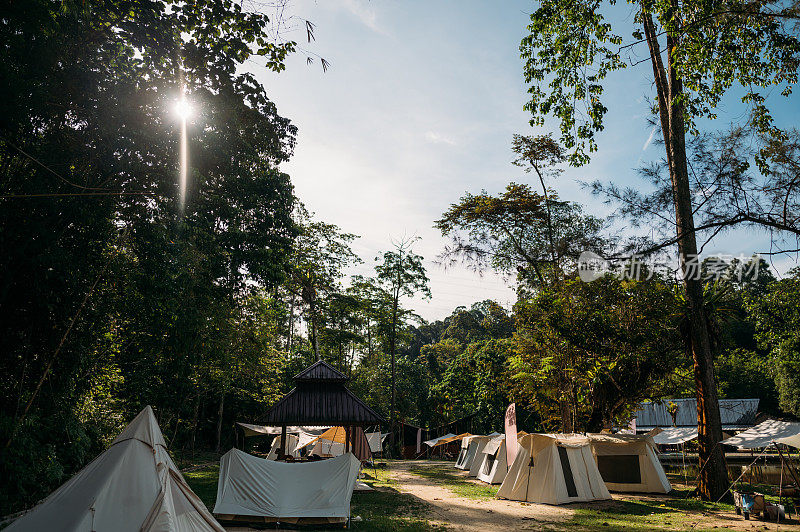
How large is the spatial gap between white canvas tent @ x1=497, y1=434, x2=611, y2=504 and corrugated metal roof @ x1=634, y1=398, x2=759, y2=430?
62.9ft

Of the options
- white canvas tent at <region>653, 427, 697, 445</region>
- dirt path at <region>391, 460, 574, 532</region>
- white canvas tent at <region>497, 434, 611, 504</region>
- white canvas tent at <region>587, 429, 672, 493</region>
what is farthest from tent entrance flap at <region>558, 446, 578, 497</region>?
white canvas tent at <region>653, 427, 697, 445</region>

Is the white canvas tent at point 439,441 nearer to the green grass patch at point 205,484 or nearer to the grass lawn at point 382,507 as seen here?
the grass lawn at point 382,507

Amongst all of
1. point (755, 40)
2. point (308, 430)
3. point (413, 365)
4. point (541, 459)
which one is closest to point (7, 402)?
point (541, 459)

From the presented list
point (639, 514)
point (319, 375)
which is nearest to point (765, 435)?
point (639, 514)

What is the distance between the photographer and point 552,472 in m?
13.6

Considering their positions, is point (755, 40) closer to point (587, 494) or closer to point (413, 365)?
point (587, 494)

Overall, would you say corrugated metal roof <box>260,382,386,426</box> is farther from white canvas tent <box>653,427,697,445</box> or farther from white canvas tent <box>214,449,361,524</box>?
white canvas tent <box>653,427,697,445</box>

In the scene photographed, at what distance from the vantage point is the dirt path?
9.95m

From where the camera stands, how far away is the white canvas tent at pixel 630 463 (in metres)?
15.4

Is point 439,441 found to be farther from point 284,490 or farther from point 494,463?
point 284,490

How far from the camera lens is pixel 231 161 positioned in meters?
11.0

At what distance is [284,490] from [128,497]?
4.45 m

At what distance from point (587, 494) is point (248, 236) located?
482 inches

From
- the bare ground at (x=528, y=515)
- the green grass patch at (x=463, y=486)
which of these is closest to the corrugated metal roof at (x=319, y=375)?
the bare ground at (x=528, y=515)
